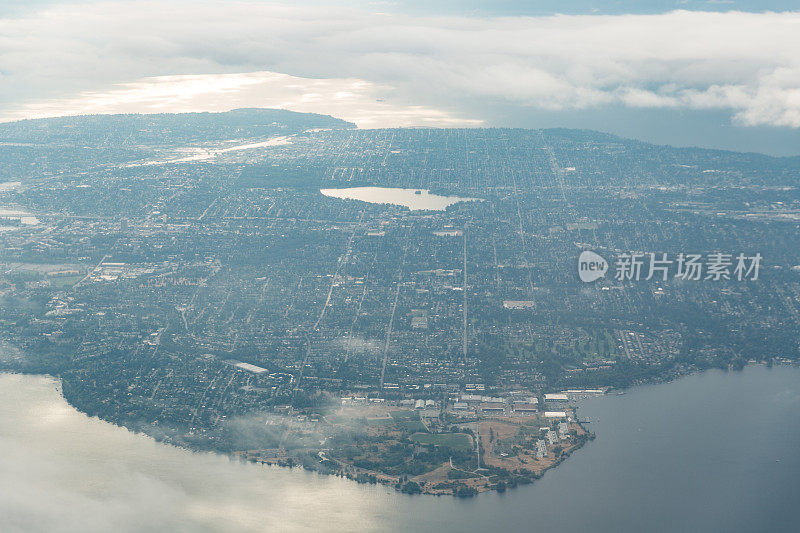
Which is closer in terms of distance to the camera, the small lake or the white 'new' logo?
the white 'new' logo

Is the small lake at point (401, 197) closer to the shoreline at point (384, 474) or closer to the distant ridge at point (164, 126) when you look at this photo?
the distant ridge at point (164, 126)

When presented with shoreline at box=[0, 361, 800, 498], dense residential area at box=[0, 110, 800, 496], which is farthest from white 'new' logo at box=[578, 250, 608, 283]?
shoreline at box=[0, 361, 800, 498]

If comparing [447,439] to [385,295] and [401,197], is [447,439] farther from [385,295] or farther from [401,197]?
[401,197]

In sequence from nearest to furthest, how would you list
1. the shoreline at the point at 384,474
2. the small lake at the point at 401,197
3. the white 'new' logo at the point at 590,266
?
the shoreline at the point at 384,474 → the white 'new' logo at the point at 590,266 → the small lake at the point at 401,197

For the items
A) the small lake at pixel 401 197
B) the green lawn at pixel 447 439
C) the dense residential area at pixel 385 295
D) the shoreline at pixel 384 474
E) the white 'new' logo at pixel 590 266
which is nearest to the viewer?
the shoreline at pixel 384 474

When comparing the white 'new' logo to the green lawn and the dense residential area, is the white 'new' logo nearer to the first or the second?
the dense residential area

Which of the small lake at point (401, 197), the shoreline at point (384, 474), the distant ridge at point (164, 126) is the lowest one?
the shoreline at point (384, 474)

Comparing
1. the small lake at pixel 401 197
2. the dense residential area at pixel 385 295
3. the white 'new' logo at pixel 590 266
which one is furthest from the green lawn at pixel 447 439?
the small lake at pixel 401 197
